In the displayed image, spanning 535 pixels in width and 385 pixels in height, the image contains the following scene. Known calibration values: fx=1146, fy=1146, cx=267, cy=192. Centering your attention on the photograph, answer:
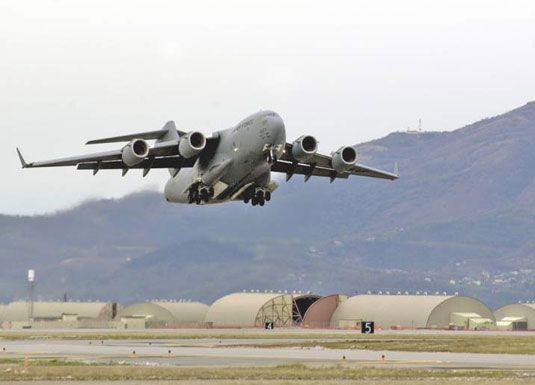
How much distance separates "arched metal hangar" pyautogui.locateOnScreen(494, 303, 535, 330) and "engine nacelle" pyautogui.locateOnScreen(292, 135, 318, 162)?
84727 millimetres

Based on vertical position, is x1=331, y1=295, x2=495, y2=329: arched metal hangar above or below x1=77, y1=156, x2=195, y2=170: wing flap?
below

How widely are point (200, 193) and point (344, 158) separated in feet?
28.8

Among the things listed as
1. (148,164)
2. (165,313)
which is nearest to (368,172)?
(148,164)

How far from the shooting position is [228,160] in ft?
215

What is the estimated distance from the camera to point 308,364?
1954 inches

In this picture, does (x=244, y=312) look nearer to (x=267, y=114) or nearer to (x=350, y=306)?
(x=350, y=306)

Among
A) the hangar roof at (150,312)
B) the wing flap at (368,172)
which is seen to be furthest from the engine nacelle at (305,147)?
the hangar roof at (150,312)

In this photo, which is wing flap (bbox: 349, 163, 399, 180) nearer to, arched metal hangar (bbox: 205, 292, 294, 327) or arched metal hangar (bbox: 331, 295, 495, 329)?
arched metal hangar (bbox: 331, 295, 495, 329)

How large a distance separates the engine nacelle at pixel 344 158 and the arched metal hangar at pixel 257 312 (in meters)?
75.1

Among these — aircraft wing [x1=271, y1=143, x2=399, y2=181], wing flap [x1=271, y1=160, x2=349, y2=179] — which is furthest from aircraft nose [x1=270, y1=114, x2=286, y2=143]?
wing flap [x1=271, y1=160, x2=349, y2=179]

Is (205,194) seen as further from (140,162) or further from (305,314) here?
(305,314)

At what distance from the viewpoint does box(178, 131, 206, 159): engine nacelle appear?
217ft

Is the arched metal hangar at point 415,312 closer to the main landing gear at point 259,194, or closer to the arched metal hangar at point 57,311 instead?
the arched metal hangar at point 57,311

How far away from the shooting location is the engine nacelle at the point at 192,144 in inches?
2608
